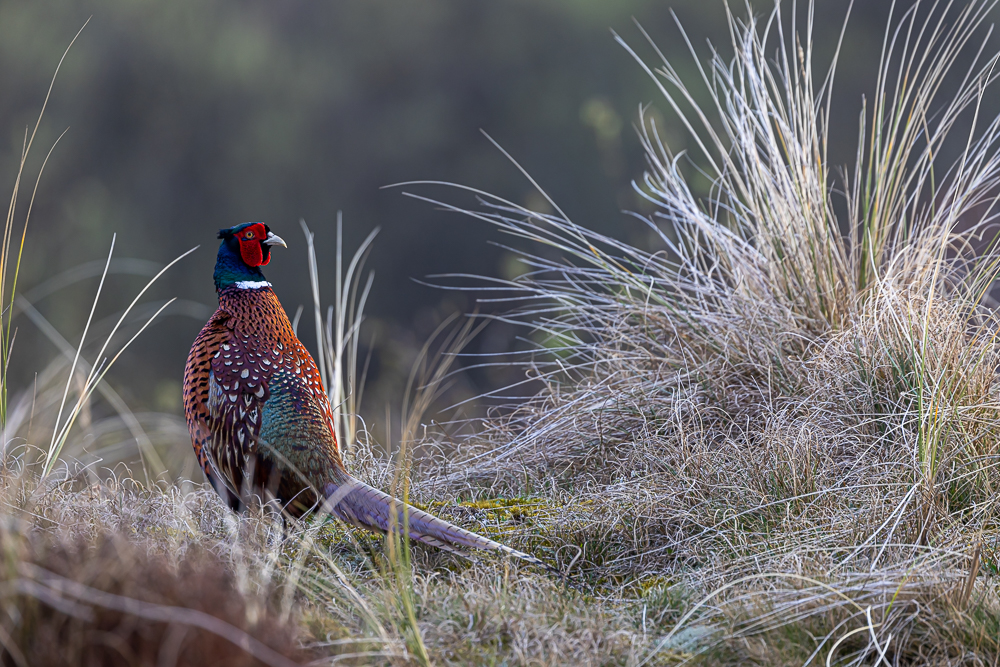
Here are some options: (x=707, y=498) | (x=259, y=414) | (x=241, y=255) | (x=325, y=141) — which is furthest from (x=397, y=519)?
(x=325, y=141)

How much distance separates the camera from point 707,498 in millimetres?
2393

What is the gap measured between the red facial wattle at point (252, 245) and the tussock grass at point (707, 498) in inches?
30.2

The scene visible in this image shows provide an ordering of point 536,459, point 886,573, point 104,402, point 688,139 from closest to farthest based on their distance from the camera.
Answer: point 886,573 → point 536,459 → point 104,402 → point 688,139

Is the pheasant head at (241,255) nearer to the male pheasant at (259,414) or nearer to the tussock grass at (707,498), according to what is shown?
the male pheasant at (259,414)

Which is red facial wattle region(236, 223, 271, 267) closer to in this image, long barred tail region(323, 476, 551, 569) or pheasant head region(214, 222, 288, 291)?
pheasant head region(214, 222, 288, 291)

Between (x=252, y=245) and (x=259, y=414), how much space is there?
57cm

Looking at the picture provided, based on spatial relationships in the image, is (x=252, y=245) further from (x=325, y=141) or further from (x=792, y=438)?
(x=325, y=141)

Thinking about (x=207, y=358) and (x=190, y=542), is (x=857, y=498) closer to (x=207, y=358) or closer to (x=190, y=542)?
(x=190, y=542)

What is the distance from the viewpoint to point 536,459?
2.96m

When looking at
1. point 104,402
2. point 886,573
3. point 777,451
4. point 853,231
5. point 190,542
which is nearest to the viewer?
point 886,573

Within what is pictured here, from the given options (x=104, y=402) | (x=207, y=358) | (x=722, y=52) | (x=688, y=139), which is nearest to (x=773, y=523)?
(x=207, y=358)

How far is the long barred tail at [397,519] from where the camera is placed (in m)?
2.12

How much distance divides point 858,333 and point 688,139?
25.3 feet

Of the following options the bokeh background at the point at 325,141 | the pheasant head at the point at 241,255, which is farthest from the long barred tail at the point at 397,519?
the bokeh background at the point at 325,141
